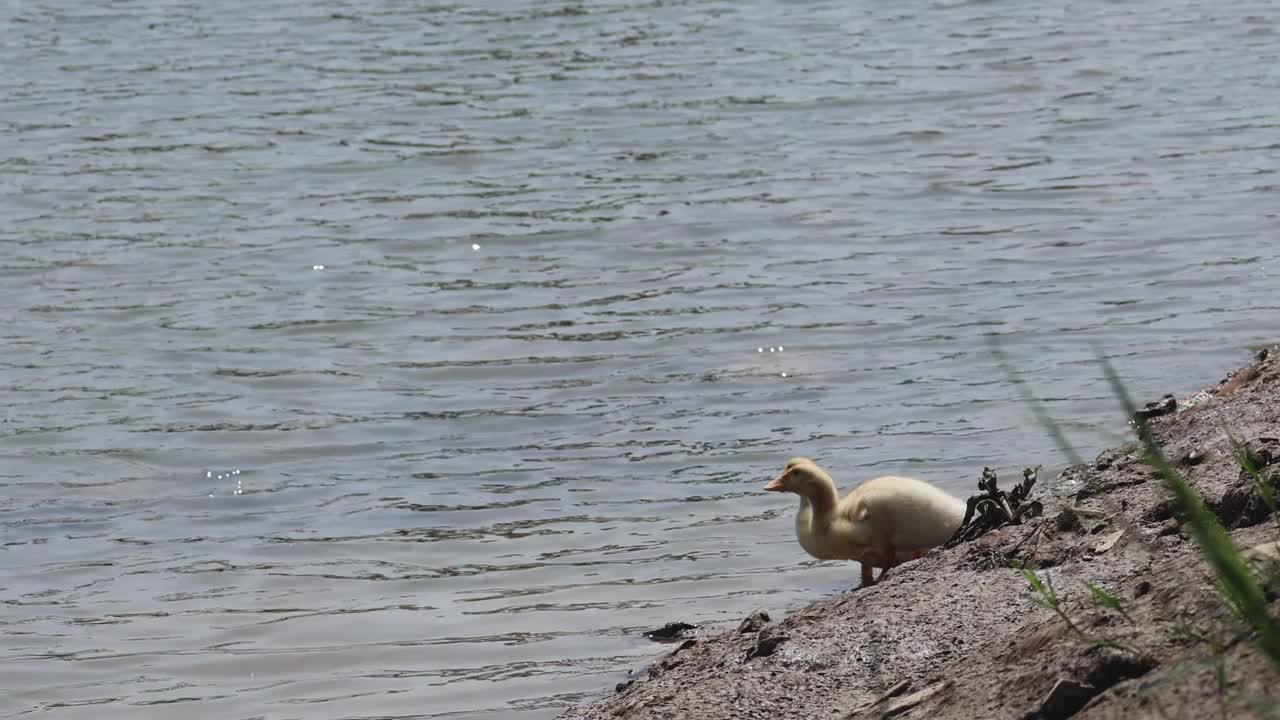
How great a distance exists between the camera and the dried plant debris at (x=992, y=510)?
620cm

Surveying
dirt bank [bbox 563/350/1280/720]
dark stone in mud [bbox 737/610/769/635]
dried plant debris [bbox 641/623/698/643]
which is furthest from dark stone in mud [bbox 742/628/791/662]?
dried plant debris [bbox 641/623/698/643]

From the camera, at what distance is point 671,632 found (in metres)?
6.86

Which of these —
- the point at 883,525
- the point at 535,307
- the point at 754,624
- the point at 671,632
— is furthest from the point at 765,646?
the point at 535,307

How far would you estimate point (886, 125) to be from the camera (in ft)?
53.2

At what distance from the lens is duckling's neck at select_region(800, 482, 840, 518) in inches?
293

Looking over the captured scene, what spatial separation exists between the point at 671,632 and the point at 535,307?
5187 millimetres

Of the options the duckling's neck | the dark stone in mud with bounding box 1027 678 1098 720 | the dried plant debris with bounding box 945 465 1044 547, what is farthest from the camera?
the duckling's neck

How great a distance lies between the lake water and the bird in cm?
28

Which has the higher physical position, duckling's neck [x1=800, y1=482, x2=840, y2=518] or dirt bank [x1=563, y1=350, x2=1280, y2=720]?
dirt bank [x1=563, y1=350, x2=1280, y2=720]

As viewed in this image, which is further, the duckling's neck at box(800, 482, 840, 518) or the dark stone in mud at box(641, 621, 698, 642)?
the duckling's neck at box(800, 482, 840, 518)

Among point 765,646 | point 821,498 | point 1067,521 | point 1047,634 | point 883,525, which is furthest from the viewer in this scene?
point 821,498

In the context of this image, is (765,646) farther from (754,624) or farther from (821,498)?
(821,498)

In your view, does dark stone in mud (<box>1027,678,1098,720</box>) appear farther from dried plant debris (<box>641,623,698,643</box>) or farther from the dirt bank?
dried plant debris (<box>641,623,698,643</box>)

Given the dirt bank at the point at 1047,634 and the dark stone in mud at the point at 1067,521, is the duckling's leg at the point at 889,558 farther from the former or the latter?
the dark stone in mud at the point at 1067,521
